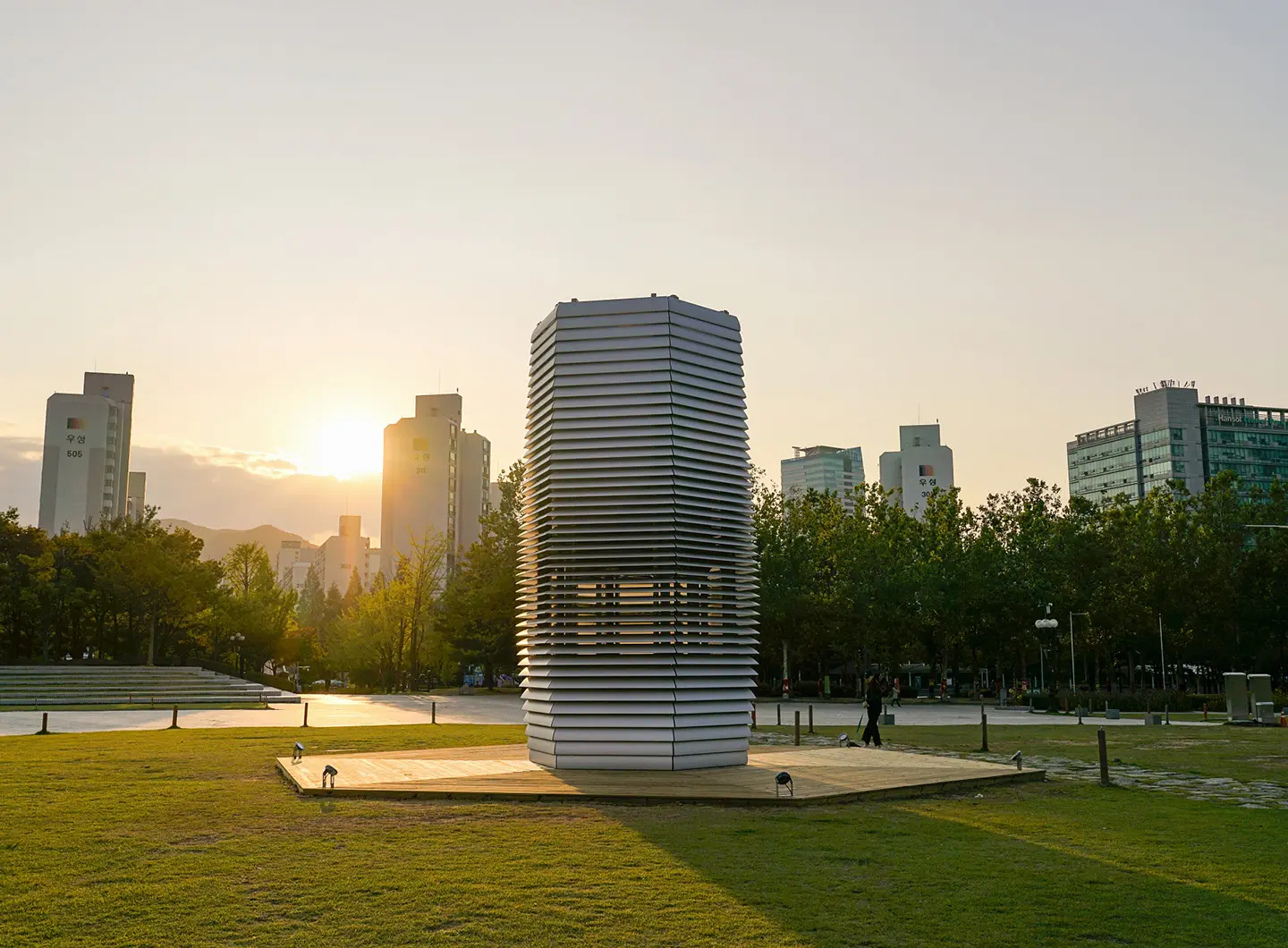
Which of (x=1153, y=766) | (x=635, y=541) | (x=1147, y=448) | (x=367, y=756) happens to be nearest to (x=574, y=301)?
(x=635, y=541)

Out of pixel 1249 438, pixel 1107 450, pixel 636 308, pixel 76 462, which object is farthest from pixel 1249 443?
pixel 76 462

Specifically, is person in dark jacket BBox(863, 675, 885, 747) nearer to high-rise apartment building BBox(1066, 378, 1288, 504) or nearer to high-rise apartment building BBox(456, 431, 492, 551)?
high-rise apartment building BBox(1066, 378, 1288, 504)

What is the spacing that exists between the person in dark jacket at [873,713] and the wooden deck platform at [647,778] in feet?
12.7

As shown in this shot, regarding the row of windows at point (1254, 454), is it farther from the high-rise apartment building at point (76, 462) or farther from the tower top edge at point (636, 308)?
the high-rise apartment building at point (76, 462)

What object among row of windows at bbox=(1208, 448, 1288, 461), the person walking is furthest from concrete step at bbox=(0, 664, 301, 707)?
row of windows at bbox=(1208, 448, 1288, 461)

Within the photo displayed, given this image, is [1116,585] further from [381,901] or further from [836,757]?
[381,901]

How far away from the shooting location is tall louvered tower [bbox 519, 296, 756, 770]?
16.8 m

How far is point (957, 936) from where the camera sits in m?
7.59

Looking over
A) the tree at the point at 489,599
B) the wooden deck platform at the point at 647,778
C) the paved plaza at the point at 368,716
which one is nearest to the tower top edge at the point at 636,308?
the wooden deck platform at the point at 647,778

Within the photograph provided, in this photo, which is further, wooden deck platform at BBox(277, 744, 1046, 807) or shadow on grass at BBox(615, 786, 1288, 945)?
wooden deck platform at BBox(277, 744, 1046, 807)

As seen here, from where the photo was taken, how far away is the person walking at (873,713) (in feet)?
76.9

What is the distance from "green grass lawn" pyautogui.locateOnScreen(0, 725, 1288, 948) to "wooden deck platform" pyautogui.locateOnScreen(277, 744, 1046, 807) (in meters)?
0.45

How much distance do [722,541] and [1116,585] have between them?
50909mm

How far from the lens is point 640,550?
17.0m
